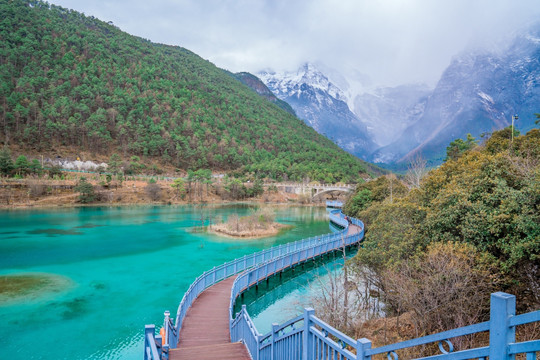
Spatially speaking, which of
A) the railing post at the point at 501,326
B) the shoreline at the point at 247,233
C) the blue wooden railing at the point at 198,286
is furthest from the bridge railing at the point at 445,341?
the shoreline at the point at 247,233

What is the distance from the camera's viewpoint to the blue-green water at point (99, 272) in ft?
39.3

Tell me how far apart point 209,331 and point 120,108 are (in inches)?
4228

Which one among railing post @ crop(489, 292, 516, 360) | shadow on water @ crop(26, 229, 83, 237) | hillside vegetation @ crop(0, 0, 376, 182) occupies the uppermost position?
hillside vegetation @ crop(0, 0, 376, 182)

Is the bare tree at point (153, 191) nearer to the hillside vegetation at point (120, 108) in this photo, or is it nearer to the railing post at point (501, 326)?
the hillside vegetation at point (120, 108)

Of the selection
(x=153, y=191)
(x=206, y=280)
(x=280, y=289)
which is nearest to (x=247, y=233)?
(x=280, y=289)

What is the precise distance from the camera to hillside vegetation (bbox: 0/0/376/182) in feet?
294

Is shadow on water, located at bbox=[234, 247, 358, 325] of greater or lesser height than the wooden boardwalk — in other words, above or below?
below

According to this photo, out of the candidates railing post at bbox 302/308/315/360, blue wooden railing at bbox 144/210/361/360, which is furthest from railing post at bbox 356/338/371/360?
blue wooden railing at bbox 144/210/361/360

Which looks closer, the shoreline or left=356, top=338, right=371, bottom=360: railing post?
left=356, top=338, right=371, bottom=360: railing post

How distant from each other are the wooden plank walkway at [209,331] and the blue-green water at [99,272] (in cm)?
201

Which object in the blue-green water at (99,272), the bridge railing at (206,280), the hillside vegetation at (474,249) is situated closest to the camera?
the hillside vegetation at (474,249)

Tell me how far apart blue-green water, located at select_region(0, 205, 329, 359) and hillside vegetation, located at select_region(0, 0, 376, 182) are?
178ft

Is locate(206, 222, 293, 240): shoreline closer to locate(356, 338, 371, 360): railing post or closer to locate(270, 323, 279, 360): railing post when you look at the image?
locate(270, 323, 279, 360): railing post

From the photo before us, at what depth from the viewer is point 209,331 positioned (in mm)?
10773
